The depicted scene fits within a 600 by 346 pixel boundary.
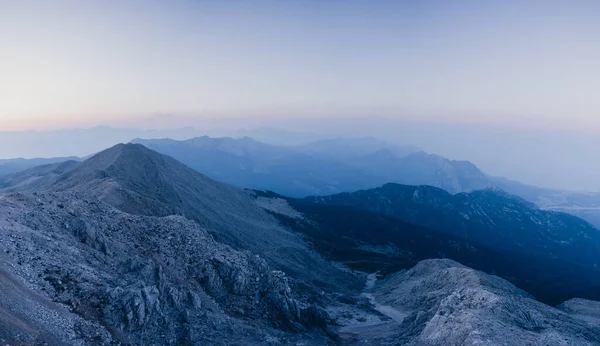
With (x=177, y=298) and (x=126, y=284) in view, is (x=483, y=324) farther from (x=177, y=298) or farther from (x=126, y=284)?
(x=126, y=284)

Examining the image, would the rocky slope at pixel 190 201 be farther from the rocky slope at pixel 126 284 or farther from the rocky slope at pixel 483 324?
the rocky slope at pixel 483 324

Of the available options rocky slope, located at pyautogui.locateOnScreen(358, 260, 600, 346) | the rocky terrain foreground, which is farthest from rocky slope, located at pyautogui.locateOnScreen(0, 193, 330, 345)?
rocky slope, located at pyautogui.locateOnScreen(358, 260, 600, 346)

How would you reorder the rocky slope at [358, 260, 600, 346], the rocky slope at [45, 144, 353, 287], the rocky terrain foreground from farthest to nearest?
the rocky slope at [45, 144, 353, 287]
the rocky slope at [358, 260, 600, 346]
the rocky terrain foreground

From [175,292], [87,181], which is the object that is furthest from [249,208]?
[175,292]

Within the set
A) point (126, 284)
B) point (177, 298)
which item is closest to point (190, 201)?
point (177, 298)

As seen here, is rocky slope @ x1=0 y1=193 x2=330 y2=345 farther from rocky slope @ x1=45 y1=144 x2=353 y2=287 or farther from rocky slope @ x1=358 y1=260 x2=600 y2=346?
rocky slope @ x1=45 y1=144 x2=353 y2=287

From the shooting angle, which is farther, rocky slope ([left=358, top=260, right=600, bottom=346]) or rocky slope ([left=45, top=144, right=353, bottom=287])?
rocky slope ([left=45, top=144, right=353, bottom=287])

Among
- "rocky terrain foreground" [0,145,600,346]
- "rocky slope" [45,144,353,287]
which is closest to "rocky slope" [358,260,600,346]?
"rocky terrain foreground" [0,145,600,346]

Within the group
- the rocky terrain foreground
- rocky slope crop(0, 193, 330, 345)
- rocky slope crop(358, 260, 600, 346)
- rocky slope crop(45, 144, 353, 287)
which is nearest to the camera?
rocky slope crop(0, 193, 330, 345)
